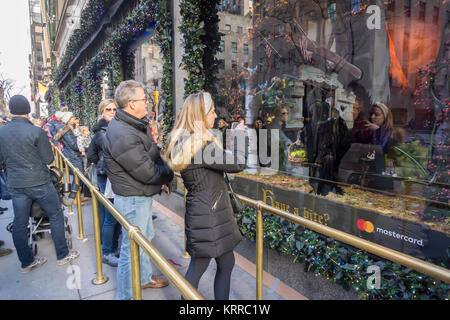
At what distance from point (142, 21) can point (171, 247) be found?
209 inches

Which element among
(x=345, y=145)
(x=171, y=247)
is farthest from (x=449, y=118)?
(x=171, y=247)

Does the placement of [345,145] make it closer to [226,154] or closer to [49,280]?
[226,154]

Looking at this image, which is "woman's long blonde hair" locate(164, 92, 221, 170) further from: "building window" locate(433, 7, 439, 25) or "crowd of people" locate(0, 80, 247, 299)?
"building window" locate(433, 7, 439, 25)

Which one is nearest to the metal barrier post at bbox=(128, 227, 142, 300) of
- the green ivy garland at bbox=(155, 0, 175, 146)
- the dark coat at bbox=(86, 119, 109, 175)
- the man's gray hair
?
the man's gray hair

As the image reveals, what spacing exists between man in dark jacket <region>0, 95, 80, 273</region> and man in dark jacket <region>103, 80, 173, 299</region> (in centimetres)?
137

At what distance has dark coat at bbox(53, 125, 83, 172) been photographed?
6.14m

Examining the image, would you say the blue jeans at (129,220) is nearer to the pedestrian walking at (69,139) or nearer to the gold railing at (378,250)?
the gold railing at (378,250)

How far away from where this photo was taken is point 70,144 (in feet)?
20.7

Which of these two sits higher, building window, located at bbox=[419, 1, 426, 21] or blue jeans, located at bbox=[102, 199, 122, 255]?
building window, located at bbox=[419, 1, 426, 21]

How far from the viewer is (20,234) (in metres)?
3.38

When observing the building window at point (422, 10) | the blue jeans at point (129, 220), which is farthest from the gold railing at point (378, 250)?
the building window at point (422, 10)

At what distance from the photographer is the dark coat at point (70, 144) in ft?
20.1

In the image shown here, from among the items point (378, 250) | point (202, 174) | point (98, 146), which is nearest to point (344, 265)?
point (378, 250)

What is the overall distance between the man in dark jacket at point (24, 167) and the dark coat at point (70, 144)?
8.96 ft
